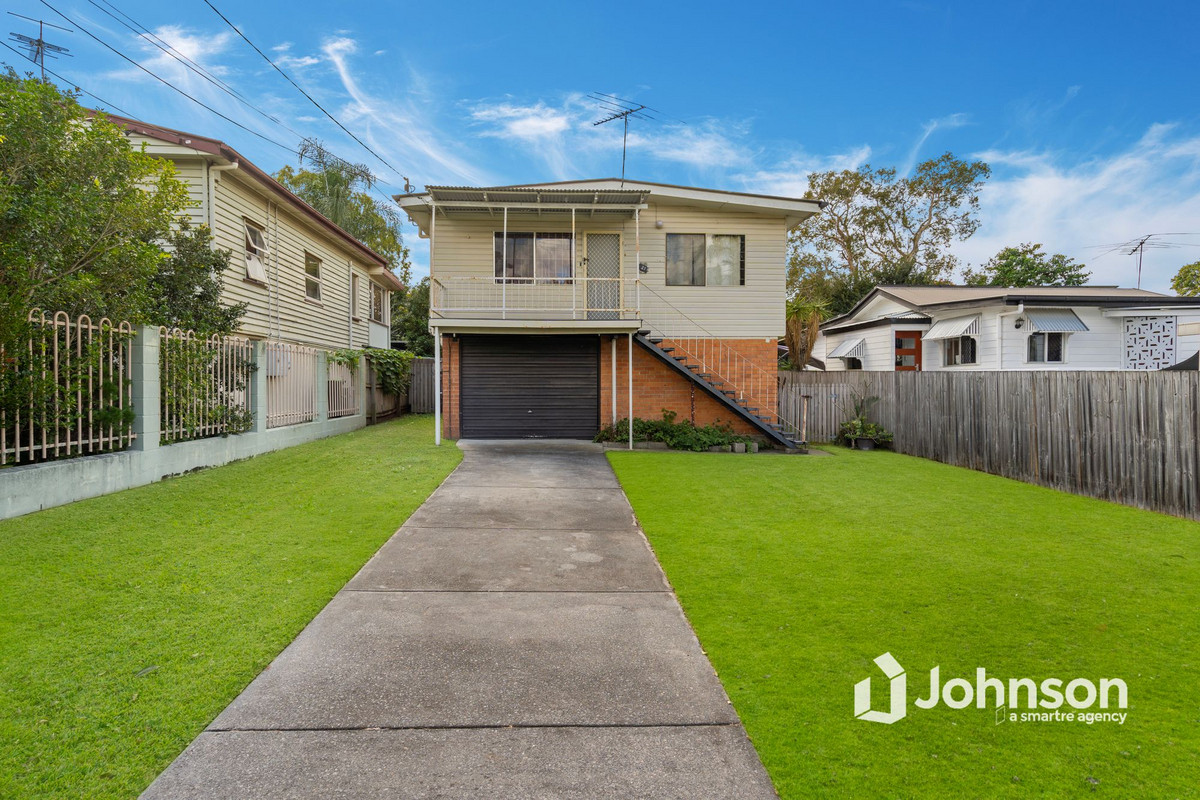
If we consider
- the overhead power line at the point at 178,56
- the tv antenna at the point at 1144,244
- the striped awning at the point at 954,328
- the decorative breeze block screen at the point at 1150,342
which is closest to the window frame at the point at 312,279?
the overhead power line at the point at 178,56

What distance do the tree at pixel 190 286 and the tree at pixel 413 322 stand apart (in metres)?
22.0

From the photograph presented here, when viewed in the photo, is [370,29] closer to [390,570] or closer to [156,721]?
[390,570]

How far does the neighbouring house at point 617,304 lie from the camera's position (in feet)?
45.0

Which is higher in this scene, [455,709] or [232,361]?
[232,361]

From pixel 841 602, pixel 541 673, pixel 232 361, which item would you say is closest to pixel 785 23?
pixel 232 361

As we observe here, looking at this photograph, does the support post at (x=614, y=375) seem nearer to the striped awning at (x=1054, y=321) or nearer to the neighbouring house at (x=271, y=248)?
Answer: the neighbouring house at (x=271, y=248)

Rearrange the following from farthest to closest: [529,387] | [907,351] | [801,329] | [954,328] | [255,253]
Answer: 1. [801,329]
2. [907,351]
3. [954,328]
4. [529,387]
5. [255,253]

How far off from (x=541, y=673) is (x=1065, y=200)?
27.6 metres

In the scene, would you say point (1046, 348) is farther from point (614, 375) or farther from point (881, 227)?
point (881, 227)

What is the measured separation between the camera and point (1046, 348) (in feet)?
55.0

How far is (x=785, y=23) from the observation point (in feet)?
53.6

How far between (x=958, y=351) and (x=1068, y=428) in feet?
35.7

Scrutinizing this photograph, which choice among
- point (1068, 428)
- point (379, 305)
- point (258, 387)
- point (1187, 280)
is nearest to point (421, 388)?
point (379, 305)

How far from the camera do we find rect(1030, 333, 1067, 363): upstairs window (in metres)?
16.7
